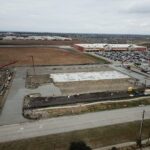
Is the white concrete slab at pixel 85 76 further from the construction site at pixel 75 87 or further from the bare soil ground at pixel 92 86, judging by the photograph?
the bare soil ground at pixel 92 86

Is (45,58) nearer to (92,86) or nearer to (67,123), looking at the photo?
(92,86)

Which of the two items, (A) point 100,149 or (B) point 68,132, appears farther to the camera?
(B) point 68,132

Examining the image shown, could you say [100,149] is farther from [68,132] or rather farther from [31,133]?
[31,133]

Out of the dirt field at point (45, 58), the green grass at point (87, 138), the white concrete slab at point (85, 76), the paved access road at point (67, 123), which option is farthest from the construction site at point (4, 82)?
the green grass at point (87, 138)

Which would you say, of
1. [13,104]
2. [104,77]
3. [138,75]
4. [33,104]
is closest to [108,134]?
[33,104]

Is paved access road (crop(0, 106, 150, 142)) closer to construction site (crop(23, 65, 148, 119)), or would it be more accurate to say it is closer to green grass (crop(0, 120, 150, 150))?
green grass (crop(0, 120, 150, 150))

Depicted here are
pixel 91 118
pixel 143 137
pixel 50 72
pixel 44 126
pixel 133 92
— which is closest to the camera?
pixel 143 137
